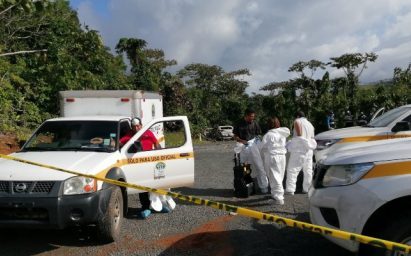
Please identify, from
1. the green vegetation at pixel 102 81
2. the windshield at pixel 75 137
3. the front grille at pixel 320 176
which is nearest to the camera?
the front grille at pixel 320 176

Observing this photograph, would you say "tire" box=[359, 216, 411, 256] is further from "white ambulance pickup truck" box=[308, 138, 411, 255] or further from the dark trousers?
the dark trousers

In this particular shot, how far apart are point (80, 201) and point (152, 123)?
2100mm

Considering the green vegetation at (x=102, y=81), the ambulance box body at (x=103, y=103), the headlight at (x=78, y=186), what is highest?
the green vegetation at (x=102, y=81)

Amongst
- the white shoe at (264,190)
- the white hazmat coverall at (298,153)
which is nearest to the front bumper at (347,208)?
the white hazmat coverall at (298,153)

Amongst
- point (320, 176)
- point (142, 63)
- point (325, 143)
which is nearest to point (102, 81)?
point (142, 63)

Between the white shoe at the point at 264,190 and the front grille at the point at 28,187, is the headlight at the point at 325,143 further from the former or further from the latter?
the front grille at the point at 28,187

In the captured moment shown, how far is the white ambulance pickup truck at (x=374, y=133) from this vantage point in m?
8.56

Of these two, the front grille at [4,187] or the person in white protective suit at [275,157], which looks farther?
the person in white protective suit at [275,157]

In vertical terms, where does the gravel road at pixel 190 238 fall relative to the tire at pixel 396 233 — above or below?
below

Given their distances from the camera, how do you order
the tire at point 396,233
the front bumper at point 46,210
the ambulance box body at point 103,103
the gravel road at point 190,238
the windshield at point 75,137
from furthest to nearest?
1. the ambulance box body at point 103,103
2. the windshield at point 75,137
3. the gravel road at point 190,238
4. the front bumper at point 46,210
5. the tire at point 396,233

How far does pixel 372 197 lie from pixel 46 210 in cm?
345

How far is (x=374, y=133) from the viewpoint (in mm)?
8828

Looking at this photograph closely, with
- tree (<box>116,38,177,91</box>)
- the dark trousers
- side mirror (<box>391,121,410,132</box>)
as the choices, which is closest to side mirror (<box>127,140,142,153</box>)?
the dark trousers

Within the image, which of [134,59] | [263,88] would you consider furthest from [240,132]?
[263,88]
